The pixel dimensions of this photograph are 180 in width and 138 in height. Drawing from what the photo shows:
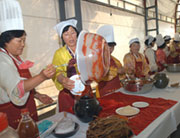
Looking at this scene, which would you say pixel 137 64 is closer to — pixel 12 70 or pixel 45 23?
pixel 45 23

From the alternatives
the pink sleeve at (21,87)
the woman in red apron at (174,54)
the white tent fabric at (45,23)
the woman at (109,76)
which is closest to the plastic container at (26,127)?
the pink sleeve at (21,87)

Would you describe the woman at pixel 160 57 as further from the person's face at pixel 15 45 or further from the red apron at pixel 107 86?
the person's face at pixel 15 45

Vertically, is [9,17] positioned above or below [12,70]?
above

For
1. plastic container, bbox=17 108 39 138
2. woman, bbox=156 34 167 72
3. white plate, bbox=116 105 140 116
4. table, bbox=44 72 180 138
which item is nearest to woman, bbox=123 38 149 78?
woman, bbox=156 34 167 72

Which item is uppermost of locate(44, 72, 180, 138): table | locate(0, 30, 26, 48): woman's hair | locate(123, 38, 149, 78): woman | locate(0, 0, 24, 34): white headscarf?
locate(0, 0, 24, 34): white headscarf

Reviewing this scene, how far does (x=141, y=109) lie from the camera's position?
105 centimetres

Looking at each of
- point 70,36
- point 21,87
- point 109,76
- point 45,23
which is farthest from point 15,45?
point 45,23

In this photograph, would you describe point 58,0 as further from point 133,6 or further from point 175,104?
point 133,6

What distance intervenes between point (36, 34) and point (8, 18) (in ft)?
5.02

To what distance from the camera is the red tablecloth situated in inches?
33.8

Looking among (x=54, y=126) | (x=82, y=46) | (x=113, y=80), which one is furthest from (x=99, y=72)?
(x=113, y=80)

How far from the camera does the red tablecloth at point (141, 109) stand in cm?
86

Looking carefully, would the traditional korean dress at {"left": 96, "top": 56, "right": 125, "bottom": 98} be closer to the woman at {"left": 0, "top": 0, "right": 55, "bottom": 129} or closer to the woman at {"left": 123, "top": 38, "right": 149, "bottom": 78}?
the woman at {"left": 123, "top": 38, "right": 149, "bottom": 78}

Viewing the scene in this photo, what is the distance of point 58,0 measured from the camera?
284 cm
